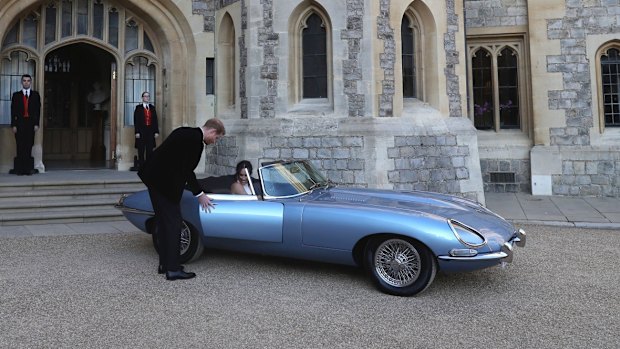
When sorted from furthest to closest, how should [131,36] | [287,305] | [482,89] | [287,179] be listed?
[482,89] < [131,36] < [287,179] < [287,305]

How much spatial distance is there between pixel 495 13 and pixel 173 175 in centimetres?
974

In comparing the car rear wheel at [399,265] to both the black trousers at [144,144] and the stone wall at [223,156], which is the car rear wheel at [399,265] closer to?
the stone wall at [223,156]

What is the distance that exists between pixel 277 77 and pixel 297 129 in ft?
3.51

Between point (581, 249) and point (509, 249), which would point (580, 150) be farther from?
point (509, 249)

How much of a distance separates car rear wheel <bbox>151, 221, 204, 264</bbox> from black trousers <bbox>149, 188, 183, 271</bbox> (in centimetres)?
40

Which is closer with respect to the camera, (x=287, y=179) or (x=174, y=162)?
(x=174, y=162)

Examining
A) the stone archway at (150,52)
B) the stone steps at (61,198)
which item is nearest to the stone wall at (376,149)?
the stone archway at (150,52)

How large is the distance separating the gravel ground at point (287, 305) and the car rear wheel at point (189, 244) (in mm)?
138

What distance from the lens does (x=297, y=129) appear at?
8148 millimetres

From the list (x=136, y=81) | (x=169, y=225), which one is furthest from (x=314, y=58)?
(x=169, y=225)

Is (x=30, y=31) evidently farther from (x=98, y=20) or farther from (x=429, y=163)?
(x=429, y=163)

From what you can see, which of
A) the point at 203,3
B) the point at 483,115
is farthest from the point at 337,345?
the point at 483,115

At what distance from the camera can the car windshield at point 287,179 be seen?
4.38 meters

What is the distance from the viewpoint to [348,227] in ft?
12.5
